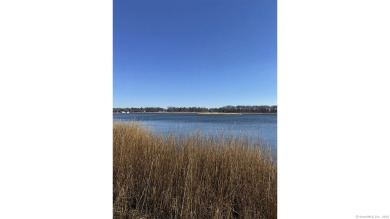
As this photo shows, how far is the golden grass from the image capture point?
60.7 inches

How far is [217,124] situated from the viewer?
3510mm

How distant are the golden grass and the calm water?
1.20 ft

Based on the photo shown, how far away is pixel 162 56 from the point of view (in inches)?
130

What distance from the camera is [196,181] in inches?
69.3

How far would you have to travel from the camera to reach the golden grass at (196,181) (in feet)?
5.06

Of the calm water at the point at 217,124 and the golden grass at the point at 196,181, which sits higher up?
the calm water at the point at 217,124

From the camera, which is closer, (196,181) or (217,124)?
(196,181)

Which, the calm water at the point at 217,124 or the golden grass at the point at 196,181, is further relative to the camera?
the calm water at the point at 217,124

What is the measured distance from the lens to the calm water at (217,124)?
9.28 ft

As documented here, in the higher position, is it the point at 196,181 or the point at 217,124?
the point at 217,124

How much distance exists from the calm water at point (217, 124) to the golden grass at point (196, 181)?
1.20 feet

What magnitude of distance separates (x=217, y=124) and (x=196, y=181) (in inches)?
71.1
